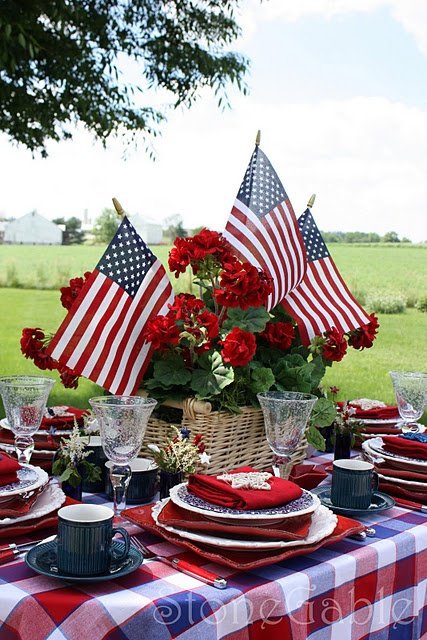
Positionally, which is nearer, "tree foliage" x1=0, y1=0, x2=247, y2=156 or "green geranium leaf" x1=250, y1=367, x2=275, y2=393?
"green geranium leaf" x1=250, y1=367, x2=275, y2=393

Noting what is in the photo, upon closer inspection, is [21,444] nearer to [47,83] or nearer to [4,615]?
[4,615]

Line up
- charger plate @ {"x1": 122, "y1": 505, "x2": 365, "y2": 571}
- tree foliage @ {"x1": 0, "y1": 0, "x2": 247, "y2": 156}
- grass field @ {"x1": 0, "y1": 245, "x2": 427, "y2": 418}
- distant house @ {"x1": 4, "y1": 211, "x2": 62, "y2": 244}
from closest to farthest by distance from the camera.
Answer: charger plate @ {"x1": 122, "y1": 505, "x2": 365, "y2": 571} → tree foliage @ {"x1": 0, "y1": 0, "x2": 247, "y2": 156} → distant house @ {"x1": 4, "y1": 211, "x2": 62, "y2": 244} → grass field @ {"x1": 0, "y1": 245, "x2": 427, "y2": 418}

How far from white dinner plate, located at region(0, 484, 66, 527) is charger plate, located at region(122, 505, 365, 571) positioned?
0.13 m

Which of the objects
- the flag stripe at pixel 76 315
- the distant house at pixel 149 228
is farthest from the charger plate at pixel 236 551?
the distant house at pixel 149 228

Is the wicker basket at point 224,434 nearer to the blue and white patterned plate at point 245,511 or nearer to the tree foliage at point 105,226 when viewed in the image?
the blue and white patterned plate at point 245,511

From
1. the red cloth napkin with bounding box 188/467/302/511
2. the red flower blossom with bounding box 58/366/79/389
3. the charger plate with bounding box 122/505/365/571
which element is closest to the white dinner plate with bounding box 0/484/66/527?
the charger plate with bounding box 122/505/365/571

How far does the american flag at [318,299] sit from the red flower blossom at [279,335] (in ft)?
0.51

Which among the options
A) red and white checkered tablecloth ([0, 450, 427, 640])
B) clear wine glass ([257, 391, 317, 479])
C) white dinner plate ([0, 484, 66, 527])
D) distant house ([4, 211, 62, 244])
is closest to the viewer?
red and white checkered tablecloth ([0, 450, 427, 640])

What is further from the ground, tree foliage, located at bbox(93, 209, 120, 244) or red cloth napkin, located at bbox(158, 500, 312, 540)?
tree foliage, located at bbox(93, 209, 120, 244)

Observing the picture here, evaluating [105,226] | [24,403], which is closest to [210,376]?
[24,403]

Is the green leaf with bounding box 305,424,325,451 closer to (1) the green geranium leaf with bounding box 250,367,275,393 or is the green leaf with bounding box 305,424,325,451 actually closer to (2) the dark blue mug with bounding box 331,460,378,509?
(1) the green geranium leaf with bounding box 250,367,275,393

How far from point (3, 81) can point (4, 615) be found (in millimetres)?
4447

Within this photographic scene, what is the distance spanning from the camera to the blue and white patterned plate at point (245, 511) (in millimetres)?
1330

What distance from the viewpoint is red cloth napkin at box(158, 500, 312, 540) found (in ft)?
4.30
